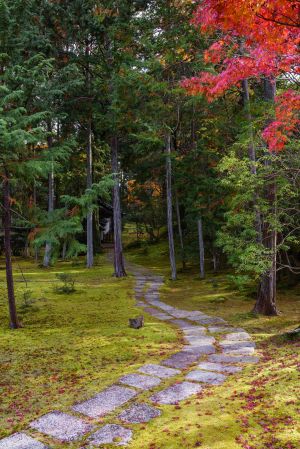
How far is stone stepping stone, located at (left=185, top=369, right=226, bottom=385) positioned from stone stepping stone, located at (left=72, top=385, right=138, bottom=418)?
3.24 feet

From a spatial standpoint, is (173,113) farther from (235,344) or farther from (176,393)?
(176,393)

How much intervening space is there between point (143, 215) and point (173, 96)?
48.4ft

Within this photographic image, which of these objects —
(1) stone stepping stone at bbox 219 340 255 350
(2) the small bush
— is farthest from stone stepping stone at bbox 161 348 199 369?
(2) the small bush

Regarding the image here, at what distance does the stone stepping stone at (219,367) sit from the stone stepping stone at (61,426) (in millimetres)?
2425

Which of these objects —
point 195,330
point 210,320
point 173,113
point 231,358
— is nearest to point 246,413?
point 231,358

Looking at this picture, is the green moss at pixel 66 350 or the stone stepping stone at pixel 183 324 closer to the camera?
the green moss at pixel 66 350

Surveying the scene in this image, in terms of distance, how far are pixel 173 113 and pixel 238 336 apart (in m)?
10.4

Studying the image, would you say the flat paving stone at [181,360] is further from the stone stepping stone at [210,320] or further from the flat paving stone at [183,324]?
the stone stepping stone at [210,320]

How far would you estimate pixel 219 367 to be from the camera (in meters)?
5.93

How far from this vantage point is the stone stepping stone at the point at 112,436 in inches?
145

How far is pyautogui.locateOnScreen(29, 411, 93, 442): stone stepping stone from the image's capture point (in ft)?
12.6

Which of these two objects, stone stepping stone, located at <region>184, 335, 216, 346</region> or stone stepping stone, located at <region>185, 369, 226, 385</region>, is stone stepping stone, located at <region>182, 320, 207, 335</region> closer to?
stone stepping stone, located at <region>184, 335, 216, 346</region>

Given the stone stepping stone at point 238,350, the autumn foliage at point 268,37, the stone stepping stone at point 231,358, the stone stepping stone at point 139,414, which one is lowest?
the stone stepping stone at point 238,350

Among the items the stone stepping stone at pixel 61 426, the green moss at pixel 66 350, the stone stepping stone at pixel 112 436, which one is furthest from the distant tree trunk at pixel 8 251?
the stone stepping stone at pixel 112 436
